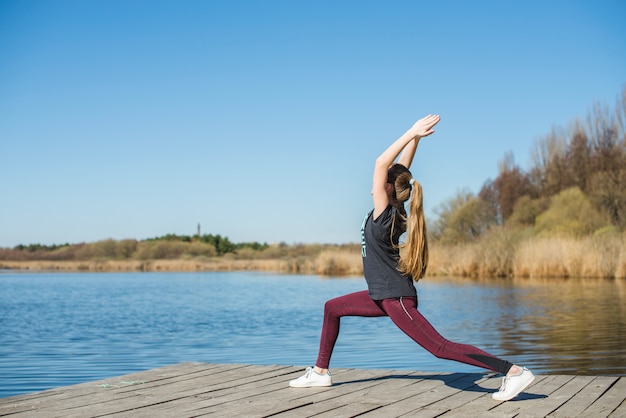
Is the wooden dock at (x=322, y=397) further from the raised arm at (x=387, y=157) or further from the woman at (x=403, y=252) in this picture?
the raised arm at (x=387, y=157)

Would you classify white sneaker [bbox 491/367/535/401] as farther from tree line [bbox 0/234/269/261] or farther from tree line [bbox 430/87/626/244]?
tree line [bbox 0/234/269/261]

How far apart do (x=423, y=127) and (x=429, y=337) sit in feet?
4.56

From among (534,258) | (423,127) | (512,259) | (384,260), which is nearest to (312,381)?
(384,260)

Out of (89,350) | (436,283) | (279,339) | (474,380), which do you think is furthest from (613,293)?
(474,380)

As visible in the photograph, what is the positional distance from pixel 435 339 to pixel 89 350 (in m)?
8.52

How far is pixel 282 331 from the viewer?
1468 cm

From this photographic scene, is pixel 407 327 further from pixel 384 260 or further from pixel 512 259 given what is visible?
pixel 512 259

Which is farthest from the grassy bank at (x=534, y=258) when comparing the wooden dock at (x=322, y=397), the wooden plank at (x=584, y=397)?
the wooden dock at (x=322, y=397)

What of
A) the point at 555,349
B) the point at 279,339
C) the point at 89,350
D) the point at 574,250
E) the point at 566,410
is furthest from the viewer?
the point at 574,250

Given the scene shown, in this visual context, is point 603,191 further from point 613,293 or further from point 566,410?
point 566,410

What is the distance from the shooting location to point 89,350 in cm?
1227

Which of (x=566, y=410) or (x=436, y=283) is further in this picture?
(x=436, y=283)

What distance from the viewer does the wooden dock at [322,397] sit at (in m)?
4.71

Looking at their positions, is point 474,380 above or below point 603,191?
below
